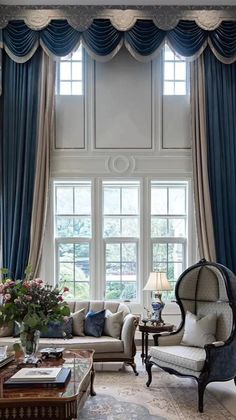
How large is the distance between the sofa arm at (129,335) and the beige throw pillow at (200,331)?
0.65 metres

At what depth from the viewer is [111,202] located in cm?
727

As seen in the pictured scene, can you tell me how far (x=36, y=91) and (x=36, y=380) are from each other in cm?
460

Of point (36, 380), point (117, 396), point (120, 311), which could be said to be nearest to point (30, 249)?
point (120, 311)

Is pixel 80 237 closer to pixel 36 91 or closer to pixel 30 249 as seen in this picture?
pixel 30 249

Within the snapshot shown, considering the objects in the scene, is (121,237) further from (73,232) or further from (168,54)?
(168,54)

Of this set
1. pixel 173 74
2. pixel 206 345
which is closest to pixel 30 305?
pixel 206 345

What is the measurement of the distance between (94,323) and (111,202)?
2046 millimetres

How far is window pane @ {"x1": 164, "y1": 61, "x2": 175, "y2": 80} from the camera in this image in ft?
24.0

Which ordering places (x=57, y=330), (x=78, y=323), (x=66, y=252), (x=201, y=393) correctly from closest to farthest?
(x=201, y=393), (x=57, y=330), (x=78, y=323), (x=66, y=252)

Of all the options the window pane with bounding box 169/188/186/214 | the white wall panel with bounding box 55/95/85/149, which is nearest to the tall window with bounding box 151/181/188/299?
the window pane with bounding box 169/188/186/214

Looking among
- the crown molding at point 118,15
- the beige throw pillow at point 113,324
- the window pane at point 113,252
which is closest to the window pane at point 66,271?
the window pane at point 113,252

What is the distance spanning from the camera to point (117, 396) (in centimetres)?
474

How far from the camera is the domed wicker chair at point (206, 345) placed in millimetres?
4570

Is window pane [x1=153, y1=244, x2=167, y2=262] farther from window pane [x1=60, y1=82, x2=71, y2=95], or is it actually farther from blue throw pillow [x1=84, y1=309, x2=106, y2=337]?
window pane [x1=60, y1=82, x2=71, y2=95]
